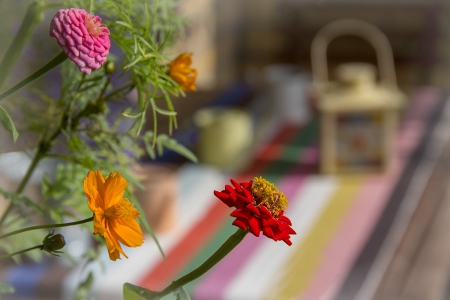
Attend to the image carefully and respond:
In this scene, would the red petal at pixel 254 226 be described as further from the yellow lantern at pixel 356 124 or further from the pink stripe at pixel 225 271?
the yellow lantern at pixel 356 124

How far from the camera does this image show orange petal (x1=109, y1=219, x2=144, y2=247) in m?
0.22

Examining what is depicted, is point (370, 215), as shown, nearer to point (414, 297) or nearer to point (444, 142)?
point (414, 297)

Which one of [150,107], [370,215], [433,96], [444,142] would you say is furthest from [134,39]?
[433,96]

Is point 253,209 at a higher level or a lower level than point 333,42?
lower

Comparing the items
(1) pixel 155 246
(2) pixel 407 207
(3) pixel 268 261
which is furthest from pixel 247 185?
(2) pixel 407 207

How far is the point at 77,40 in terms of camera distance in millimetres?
223

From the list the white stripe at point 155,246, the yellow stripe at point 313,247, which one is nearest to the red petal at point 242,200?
the yellow stripe at point 313,247

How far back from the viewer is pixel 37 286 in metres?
0.80

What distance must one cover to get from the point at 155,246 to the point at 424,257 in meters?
0.38

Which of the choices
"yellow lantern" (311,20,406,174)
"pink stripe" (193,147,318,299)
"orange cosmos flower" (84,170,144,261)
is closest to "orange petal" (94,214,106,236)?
"orange cosmos flower" (84,170,144,261)

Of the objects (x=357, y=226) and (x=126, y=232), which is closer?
(x=126, y=232)

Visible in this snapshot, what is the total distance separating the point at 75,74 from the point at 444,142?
3.64 feet

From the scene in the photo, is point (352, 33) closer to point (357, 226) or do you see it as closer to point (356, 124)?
point (356, 124)

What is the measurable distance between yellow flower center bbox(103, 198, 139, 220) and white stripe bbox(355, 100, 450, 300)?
1.93 ft
